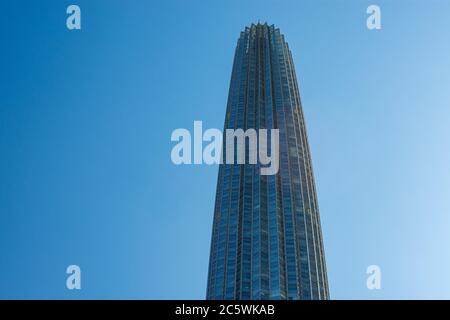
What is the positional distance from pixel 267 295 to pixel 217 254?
22.7 meters

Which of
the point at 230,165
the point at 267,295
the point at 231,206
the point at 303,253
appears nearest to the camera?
the point at 267,295

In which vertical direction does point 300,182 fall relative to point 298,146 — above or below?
below

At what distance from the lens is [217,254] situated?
172125mm

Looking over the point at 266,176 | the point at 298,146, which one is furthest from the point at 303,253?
the point at 298,146

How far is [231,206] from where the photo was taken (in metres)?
183
